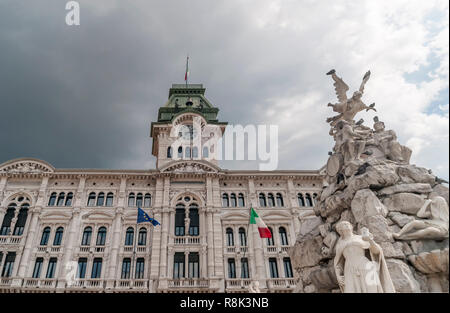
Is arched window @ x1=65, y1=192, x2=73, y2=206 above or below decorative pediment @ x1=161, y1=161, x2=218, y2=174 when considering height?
below

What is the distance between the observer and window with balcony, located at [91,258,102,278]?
82.4 feet

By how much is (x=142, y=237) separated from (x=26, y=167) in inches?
542

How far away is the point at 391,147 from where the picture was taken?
9359mm

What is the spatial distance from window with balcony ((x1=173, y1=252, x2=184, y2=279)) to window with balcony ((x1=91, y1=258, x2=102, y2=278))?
6.38m

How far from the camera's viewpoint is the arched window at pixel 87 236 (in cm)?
2666

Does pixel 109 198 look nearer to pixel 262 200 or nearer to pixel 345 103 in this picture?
pixel 262 200

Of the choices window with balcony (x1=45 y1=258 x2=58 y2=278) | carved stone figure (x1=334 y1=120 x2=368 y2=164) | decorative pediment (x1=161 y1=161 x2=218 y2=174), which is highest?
decorative pediment (x1=161 y1=161 x2=218 y2=174)

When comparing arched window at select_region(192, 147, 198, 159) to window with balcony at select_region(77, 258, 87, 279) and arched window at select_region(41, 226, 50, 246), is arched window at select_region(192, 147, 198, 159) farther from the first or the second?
arched window at select_region(41, 226, 50, 246)

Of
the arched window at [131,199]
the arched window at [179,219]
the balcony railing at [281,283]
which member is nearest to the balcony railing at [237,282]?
the balcony railing at [281,283]

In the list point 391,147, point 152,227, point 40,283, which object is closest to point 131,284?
point 152,227

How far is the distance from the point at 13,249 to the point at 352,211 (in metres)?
28.8

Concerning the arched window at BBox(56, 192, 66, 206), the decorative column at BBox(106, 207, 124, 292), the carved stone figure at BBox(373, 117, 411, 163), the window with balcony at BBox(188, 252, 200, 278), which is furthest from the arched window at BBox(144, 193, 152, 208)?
the carved stone figure at BBox(373, 117, 411, 163)

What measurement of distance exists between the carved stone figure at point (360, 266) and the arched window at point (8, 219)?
30.3 m
